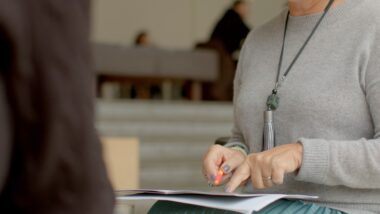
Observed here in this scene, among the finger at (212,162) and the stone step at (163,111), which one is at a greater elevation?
the finger at (212,162)

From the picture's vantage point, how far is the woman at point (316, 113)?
1.19 m

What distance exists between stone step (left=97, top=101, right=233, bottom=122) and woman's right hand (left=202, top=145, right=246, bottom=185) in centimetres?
409

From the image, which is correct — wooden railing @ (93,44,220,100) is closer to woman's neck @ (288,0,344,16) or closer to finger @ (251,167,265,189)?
woman's neck @ (288,0,344,16)

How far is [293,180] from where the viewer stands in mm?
1314

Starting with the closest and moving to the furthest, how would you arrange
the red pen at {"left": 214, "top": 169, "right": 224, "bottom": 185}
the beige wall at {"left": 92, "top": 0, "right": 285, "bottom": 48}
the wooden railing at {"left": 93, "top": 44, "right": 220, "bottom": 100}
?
the red pen at {"left": 214, "top": 169, "right": 224, "bottom": 185} < the wooden railing at {"left": 93, "top": 44, "right": 220, "bottom": 100} < the beige wall at {"left": 92, "top": 0, "right": 285, "bottom": 48}

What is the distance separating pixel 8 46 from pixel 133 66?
742 centimetres

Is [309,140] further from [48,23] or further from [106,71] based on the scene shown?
[106,71]

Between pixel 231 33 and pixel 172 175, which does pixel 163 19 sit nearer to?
pixel 231 33

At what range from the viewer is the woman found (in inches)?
46.9

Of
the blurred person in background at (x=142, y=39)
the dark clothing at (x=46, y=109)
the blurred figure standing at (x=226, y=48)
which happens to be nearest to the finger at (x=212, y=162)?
the dark clothing at (x=46, y=109)

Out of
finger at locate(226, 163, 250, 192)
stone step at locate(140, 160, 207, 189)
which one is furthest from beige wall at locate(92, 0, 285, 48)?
finger at locate(226, 163, 250, 192)

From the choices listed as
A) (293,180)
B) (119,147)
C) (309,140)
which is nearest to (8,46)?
(309,140)

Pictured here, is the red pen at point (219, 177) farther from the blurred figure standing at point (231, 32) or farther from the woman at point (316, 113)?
the blurred figure standing at point (231, 32)

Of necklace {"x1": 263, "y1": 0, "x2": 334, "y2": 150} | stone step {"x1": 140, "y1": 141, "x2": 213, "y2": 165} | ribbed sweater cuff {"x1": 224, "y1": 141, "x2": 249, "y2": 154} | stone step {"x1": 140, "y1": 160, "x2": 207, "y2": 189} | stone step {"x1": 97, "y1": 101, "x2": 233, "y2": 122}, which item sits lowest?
stone step {"x1": 140, "y1": 160, "x2": 207, "y2": 189}
